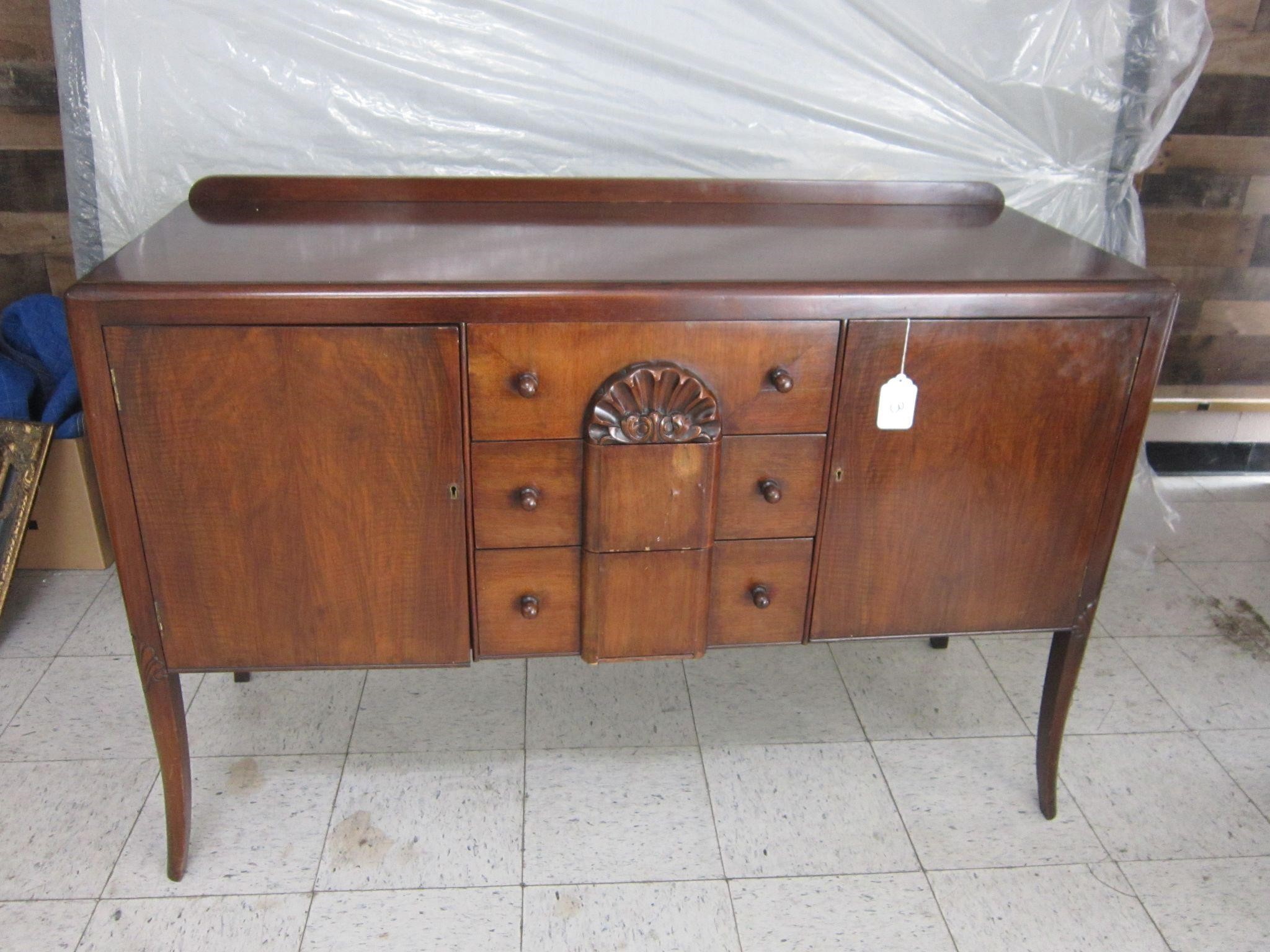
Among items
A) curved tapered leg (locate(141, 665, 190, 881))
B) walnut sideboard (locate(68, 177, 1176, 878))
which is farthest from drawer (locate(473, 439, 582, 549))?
curved tapered leg (locate(141, 665, 190, 881))

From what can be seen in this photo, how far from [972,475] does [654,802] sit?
0.67 meters

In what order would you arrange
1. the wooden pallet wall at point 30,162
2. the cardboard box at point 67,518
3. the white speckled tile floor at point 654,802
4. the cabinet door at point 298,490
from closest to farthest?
the cabinet door at point 298,490, the white speckled tile floor at point 654,802, the wooden pallet wall at point 30,162, the cardboard box at point 67,518

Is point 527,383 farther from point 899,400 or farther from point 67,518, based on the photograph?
point 67,518

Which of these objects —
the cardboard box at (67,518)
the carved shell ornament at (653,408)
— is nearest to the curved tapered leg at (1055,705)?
the carved shell ornament at (653,408)

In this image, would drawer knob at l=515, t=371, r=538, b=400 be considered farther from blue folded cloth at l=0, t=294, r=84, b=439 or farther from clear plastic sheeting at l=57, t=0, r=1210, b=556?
A: blue folded cloth at l=0, t=294, r=84, b=439

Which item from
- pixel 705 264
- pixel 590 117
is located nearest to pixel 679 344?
pixel 705 264

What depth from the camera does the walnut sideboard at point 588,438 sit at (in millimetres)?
1122

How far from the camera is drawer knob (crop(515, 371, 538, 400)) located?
114 centimetres

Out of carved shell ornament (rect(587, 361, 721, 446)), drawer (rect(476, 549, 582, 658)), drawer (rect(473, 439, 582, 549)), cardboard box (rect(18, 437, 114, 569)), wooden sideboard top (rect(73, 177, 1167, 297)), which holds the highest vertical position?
wooden sideboard top (rect(73, 177, 1167, 297))

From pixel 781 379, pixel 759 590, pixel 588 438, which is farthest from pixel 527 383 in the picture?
pixel 759 590

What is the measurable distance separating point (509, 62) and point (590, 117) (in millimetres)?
155

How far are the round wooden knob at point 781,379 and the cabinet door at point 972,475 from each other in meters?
0.06

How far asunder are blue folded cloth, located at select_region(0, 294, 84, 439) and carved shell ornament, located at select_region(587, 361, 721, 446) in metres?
1.23

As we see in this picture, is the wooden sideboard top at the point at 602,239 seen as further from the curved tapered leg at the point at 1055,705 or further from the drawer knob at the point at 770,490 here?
the curved tapered leg at the point at 1055,705
